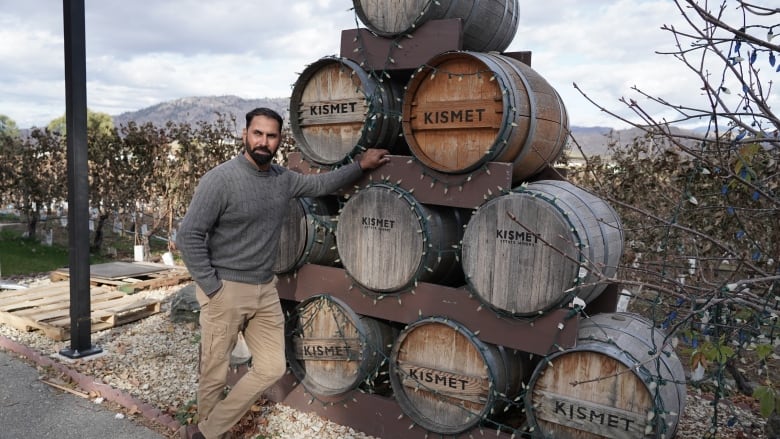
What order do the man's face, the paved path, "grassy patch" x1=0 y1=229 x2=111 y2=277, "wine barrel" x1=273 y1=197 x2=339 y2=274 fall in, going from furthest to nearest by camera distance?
"grassy patch" x1=0 y1=229 x2=111 y2=277
"wine barrel" x1=273 y1=197 x2=339 y2=274
the paved path
the man's face

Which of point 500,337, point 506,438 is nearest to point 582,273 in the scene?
point 500,337

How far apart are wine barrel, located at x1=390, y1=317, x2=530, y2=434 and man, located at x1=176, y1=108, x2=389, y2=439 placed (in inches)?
35.9

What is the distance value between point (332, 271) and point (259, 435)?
1324 millimetres

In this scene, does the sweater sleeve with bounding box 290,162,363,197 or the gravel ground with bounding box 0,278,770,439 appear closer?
the sweater sleeve with bounding box 290,162,363,197

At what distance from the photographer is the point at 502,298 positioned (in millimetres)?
3551

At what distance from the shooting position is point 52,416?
4480mm

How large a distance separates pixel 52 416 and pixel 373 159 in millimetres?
3285

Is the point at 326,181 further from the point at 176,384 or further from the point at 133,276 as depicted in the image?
the point at 133,276

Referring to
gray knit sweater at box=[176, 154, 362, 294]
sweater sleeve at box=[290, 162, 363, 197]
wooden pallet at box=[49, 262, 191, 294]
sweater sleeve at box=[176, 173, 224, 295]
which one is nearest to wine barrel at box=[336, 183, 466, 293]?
sweater sleeve at box=[290, 162, 363, 197]

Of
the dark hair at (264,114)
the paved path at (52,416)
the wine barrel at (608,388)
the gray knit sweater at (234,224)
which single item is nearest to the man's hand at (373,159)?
the gray knit sweater at (234,224)

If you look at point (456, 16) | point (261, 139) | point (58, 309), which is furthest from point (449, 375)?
point (58, 309)

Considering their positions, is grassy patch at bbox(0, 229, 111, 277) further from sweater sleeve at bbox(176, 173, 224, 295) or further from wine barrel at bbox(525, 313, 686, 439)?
wine barrel at bbox(525, 313, 686, 439)

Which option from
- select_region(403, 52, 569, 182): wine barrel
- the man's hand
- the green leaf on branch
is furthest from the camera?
the man's hand

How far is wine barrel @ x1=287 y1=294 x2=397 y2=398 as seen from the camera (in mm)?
4289
